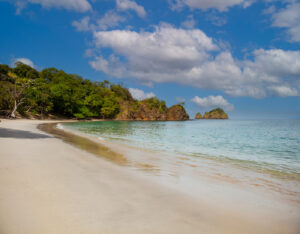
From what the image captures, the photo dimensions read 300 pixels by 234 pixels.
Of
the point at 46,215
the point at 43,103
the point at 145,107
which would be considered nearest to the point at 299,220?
the point at 46,215

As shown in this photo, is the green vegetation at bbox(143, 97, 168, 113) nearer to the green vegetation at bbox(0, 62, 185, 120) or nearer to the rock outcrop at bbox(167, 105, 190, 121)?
the green vegetation at bbox(0, 62, 185, 120)

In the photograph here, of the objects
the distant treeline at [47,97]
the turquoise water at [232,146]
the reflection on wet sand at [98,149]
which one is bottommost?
the reflection on wet sand at [98,149]

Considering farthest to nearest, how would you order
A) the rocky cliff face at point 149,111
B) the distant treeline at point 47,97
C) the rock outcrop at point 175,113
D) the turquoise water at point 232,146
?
the rock outcrop at point 175,113 < the rocky cliff face at point 149,111 < the distant treeline at point 47,97 < the turquoise water at point 232,146

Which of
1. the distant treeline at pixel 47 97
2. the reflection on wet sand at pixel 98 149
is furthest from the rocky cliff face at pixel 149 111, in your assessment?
the reflection on wet sand at pixel 98 149

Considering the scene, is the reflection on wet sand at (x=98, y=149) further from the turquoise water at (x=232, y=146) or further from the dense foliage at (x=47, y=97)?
the dense foliage at (x=47, y=97)

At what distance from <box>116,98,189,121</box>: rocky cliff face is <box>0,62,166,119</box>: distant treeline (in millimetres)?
6134

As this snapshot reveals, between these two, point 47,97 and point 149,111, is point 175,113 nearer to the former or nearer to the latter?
point 149,111

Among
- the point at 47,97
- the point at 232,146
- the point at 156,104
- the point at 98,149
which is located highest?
the point at 156,104

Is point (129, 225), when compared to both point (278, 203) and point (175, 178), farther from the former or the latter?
point (278, 203)

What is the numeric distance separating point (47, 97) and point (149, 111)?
6372 centimetres

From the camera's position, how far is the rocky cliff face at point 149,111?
95.6m

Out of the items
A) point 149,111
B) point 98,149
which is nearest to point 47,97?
point 98,149

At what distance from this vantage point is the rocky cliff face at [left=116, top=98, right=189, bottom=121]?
9556cm

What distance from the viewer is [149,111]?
110000 mm
